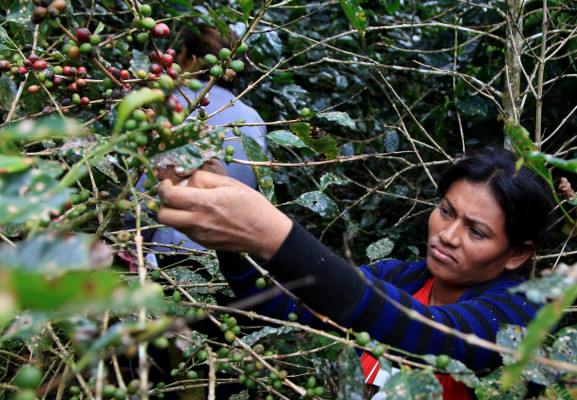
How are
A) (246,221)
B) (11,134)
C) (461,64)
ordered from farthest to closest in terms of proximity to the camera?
(461,64), (246,221), (11,134)

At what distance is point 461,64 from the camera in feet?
8.77

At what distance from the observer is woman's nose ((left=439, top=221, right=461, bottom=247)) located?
4.36 feet

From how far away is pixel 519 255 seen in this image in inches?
56.7

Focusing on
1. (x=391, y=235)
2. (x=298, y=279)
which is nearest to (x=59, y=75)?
(x=298, y=279)

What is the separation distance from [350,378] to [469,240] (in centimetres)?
72

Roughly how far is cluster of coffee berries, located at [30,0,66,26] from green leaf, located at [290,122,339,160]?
53 centimetres

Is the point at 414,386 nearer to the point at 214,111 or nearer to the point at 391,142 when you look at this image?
the point at 214,111

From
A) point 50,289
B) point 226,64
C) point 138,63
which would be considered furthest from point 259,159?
point 50,289

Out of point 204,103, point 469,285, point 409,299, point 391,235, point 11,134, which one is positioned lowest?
point 391,235

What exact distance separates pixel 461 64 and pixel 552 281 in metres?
2.38

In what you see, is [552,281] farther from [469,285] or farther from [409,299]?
[469,285]

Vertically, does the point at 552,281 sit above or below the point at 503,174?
above

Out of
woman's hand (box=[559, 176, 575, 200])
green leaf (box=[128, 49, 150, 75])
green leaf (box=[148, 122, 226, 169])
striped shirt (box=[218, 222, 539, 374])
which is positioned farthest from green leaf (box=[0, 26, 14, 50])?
woman's hand (box=[559, 176, 575, 200])

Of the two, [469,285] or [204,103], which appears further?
[469,285]
